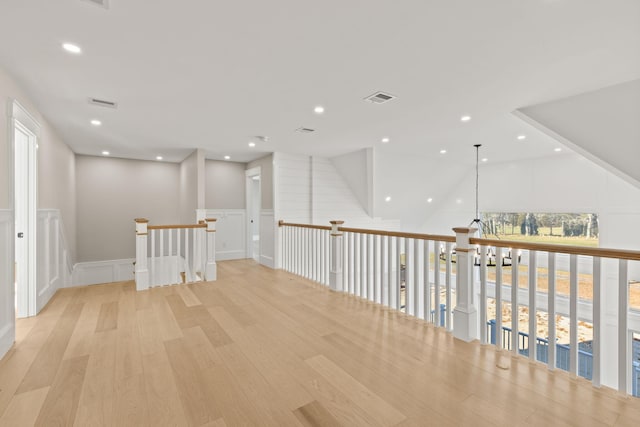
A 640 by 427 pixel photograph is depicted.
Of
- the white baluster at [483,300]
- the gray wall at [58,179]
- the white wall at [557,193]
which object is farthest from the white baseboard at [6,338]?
the white wall at [557,193]

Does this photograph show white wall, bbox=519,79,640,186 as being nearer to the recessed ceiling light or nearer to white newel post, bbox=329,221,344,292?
white newel post, bbox=329,221,344,292

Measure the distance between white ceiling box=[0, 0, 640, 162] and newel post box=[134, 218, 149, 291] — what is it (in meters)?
1.47

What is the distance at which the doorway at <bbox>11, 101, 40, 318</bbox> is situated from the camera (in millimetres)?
3006

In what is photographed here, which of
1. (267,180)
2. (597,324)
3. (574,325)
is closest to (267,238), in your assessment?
(267,180)

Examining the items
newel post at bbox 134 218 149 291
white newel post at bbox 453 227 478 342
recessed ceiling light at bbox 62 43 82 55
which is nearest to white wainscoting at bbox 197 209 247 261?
newel post at bbox 134 218 149 291

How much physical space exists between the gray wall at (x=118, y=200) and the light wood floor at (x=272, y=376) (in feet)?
13.7

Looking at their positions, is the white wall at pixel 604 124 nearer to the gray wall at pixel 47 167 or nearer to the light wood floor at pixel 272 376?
the light wood floor at pixel 272 376

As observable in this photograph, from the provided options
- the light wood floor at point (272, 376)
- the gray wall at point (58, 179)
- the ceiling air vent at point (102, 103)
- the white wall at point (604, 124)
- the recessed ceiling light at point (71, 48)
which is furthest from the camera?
the gray wall at point (58, 179)

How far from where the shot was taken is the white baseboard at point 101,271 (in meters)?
6.31

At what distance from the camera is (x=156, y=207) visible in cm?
719

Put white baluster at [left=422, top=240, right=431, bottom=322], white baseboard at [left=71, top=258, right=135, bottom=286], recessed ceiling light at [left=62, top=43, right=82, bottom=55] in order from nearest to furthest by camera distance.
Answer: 1. recessed ceiling light at [left=62, top=43, right=82, bottom=55]
2. white baluster at [left=422, top=240, right=431, bottom=322]
3. white baseboard at [left=71, top=258, right=135, bottom=286]

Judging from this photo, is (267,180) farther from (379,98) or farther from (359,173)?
(379,98)

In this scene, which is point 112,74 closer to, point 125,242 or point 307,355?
point 307,355

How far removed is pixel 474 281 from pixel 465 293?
1.46ft
